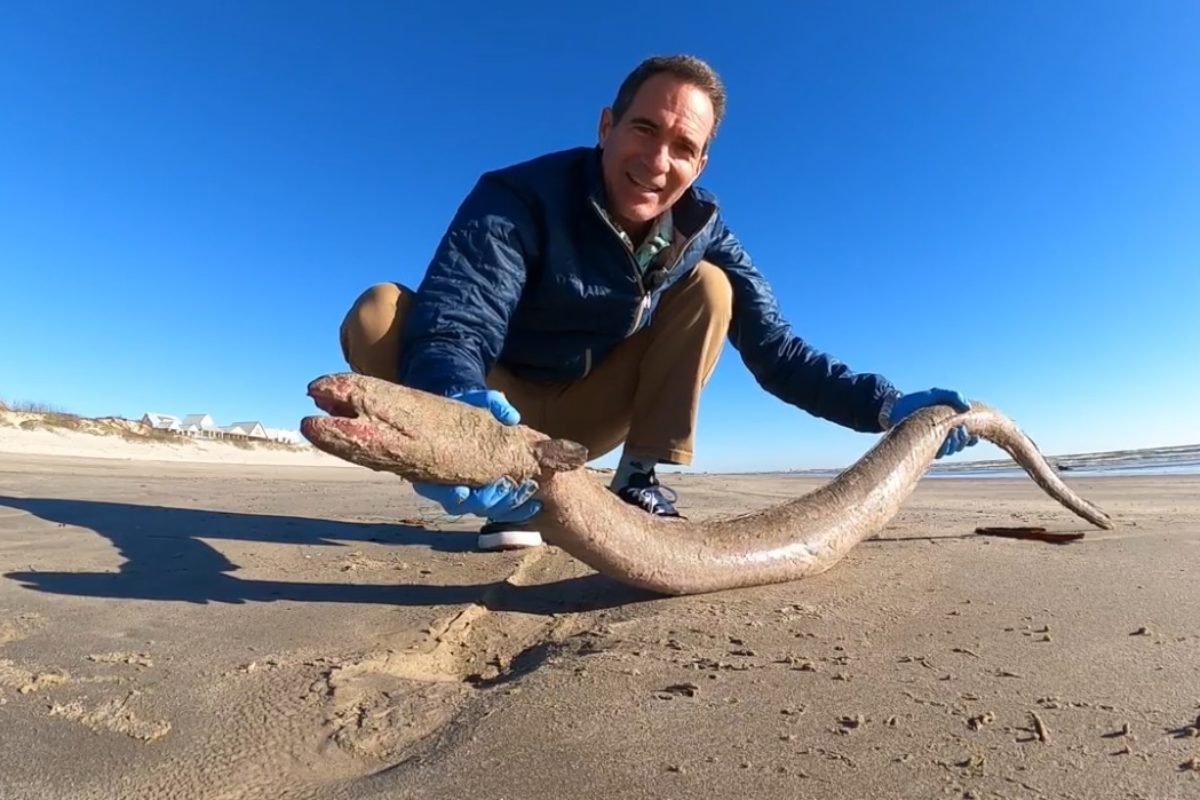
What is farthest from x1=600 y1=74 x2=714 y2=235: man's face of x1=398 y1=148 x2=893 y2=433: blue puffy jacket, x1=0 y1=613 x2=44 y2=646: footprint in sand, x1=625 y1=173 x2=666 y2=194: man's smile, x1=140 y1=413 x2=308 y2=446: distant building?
x1=140 y1=413 x2=308 y2=446: distant building

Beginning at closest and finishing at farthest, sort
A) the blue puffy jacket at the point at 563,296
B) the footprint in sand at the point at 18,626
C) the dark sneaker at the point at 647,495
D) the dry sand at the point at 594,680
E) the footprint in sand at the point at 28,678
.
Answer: the dry sand at the point at 594,680, the footprint in sand at the point at 28,678, the footprint in sand at the point at 18,626, the blue puffy jacket at the point at 563,296, the dark sneaker at the point at 647,495

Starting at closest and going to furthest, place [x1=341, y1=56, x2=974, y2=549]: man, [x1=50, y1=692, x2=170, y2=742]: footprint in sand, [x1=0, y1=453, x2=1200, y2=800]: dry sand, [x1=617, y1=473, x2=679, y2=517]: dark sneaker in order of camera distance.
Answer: [x1=0, y1=453, x2=1200, y2=800]: dry sand, [x1=50, y1=692, x2=170, y2=742]: footprint in sand, [x1=341, y1=56, x2=974, y2=549]: man, [x1=617, y1=473, x2=679, y2=517]: dark sneaker

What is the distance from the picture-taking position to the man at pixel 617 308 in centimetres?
254

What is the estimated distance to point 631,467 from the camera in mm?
3404

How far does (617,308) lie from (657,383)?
505 millimetres

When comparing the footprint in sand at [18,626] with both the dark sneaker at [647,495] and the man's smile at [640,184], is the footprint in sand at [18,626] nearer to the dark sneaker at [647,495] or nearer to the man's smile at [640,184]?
the dark sneaker at [647,495]

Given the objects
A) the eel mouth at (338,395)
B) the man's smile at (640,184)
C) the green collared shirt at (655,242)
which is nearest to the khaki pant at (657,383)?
the green collared shirt at (655,242)

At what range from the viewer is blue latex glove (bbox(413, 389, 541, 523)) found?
1.59 metres

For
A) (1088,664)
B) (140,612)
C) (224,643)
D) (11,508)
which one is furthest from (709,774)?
(11,508)

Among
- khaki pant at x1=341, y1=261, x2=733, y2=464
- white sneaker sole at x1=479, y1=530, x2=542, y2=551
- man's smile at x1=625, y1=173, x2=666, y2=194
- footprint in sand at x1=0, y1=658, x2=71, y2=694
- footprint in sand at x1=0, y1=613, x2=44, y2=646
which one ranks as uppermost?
man's smile at x1=625, y1=173, x2=666, y2=194

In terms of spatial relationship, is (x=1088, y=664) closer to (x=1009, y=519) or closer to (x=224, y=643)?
(x=224, y=643)

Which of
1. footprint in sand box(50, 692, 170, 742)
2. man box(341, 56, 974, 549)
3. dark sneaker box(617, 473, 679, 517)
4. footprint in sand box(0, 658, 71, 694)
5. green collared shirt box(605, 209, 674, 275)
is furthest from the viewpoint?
dark sneaker box(617, 473, 679, 517)

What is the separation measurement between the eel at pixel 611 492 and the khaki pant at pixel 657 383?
885mm

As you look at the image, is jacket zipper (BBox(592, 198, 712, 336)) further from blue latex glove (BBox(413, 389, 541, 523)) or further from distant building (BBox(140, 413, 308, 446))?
distant building (BBox(140, 413, 308, 446))
